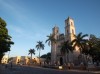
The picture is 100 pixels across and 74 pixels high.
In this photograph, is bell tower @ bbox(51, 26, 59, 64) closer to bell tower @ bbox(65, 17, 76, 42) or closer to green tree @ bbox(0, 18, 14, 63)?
bell tower @ bbox(65, 17, 76, 42)

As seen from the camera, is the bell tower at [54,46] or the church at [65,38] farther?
the bell tower at [54,46]

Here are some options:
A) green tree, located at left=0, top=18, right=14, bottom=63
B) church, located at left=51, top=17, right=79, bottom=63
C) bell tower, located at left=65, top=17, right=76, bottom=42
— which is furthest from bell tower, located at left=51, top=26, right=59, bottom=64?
green tree, located at left=0, top=18, right=14, bottom=63

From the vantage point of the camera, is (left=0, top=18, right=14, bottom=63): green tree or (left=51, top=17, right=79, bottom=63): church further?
(left=51, top=17, right=79, bottom=63): church

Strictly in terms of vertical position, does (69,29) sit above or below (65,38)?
above

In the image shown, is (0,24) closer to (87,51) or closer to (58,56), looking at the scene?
(87,51)

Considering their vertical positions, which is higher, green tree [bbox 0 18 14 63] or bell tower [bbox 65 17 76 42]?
bell tower [bbox 65 17 76 42]

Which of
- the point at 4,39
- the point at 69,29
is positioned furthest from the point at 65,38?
the point at 4,39

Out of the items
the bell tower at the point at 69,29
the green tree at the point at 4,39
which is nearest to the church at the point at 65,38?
the bell tower at the point at 69,29

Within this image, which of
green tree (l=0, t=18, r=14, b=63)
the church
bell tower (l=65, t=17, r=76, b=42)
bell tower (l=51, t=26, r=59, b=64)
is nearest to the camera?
green tree (l=0, t=18, r=14, b=63)

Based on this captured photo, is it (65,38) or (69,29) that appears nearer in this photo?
(69,29)

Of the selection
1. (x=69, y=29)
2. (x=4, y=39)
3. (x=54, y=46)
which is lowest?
(x=4, y=39)

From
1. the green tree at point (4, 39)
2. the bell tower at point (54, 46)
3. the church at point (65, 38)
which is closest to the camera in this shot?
the green tree at point (4, 39)

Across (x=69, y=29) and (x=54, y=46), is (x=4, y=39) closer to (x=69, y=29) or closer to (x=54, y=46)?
(x=69, y=29)

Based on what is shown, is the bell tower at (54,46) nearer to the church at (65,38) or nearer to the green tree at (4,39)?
the church at (65,38)
